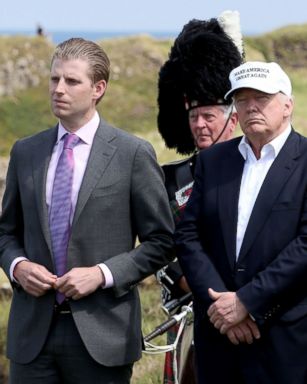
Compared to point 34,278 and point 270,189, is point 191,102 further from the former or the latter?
point 34,278

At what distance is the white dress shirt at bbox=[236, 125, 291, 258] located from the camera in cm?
375

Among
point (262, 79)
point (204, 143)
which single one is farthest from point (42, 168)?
point (204, 143)

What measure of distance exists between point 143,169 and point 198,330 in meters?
0.65

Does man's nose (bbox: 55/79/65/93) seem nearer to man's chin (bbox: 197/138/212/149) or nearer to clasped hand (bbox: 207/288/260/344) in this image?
clasped hand (bbox: 207/288/260/344)

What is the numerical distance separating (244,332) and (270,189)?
524mm

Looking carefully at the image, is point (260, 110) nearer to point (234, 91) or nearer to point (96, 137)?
point (234, 91)

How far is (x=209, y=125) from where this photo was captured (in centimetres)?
474

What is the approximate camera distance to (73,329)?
12.6 feet

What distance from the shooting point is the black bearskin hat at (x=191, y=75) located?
4953 mm

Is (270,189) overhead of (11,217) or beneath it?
overhead

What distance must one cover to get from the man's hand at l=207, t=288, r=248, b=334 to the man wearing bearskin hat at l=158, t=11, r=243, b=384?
0.87m

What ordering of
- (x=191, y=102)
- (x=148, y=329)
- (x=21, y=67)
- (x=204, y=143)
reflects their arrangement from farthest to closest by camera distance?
1. (x=21, y=67)
2. (x=148, y=329)
3. (x=191, y=102)
4. (x=204, y=143)

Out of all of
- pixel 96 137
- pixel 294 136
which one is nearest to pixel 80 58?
pixel 96 137

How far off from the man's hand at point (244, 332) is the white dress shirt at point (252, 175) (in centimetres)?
25
